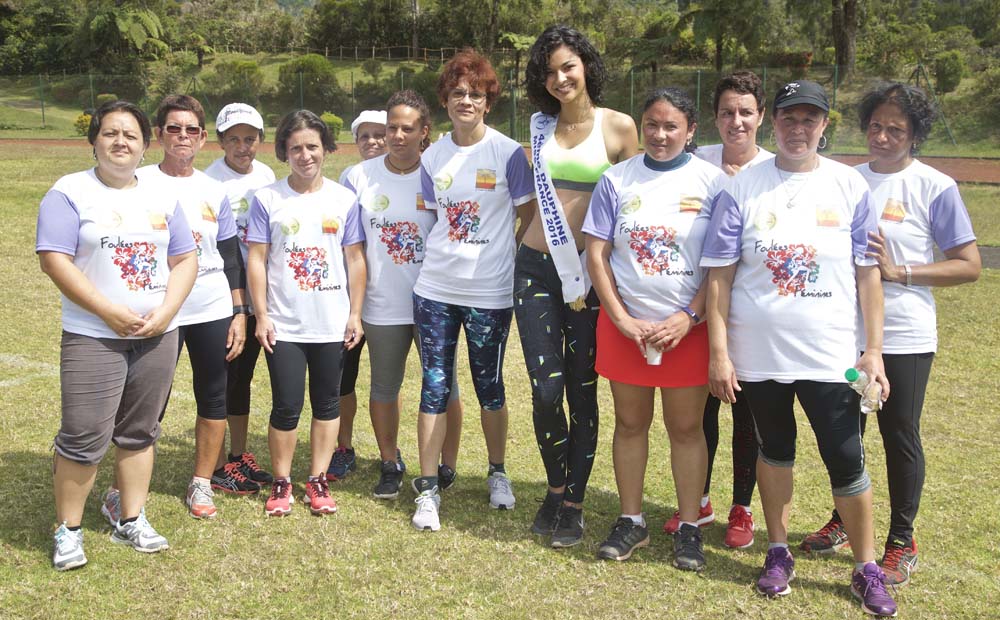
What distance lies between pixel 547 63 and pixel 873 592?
2.50 metres

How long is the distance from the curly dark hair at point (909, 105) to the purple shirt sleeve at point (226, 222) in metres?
2.86

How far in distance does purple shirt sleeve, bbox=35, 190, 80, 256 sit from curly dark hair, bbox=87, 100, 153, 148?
305 millimetres

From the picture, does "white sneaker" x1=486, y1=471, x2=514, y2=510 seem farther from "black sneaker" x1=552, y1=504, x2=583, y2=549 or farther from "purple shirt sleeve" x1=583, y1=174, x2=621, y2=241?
"purple shirt sleeve" x1=583, y1=174, x2=621, y2=241

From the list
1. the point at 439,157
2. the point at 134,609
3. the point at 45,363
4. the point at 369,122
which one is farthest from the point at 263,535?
the point at 45,363

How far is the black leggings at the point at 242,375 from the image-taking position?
4574 millimetres

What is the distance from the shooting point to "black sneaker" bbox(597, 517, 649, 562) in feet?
12.6

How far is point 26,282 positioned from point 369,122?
19.4ft

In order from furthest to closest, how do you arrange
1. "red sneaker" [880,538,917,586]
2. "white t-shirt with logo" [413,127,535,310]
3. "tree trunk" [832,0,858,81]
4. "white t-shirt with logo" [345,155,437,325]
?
"tree trunk" [832,0,858,81]
"white t-shirt with logo" [345,155,437,325]
"white t-shirt with logo" [413,127,535,310]
"red sneaker" [880,538,917,586]

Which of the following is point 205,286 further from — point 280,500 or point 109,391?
point 280,500

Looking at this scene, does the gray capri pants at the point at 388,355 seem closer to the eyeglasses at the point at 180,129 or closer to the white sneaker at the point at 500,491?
the white sneaker at the point at 500,491

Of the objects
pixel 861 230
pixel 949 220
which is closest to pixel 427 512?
pixel 861 230

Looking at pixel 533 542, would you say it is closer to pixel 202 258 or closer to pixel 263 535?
pixel 263 535

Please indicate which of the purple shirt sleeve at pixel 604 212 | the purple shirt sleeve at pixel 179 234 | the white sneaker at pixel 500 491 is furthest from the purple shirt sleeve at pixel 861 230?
the purple shirt sleeve at pixel 179 234

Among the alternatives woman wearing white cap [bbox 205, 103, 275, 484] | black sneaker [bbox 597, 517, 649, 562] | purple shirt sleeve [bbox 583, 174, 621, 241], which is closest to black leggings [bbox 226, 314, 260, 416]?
woman wearing white cap [bbox 205, 103, 275, 484]
